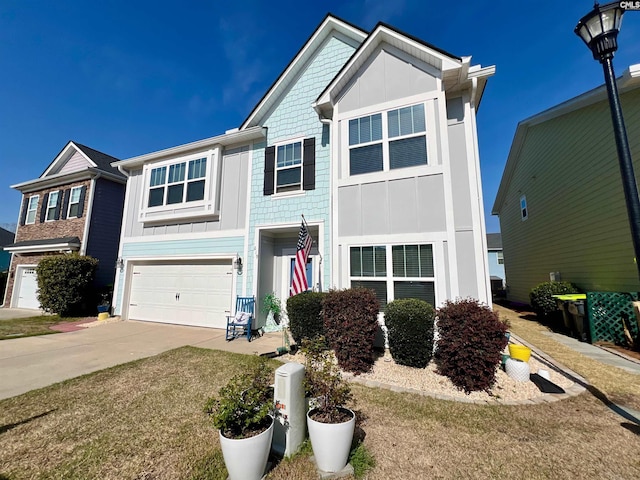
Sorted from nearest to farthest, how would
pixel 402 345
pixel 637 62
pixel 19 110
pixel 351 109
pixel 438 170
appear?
pixel 402 345 → pixel 438 170 → pixel 637 62 → pixel 351 109 → pixel 19 110

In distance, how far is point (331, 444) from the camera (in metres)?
2.46

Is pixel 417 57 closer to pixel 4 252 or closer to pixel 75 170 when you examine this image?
pixel 75 170

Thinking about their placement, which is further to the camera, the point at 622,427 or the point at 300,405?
the point at 622,427

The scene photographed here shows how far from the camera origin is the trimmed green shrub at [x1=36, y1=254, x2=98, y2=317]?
10953 mm

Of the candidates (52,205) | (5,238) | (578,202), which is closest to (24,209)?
(52,205)

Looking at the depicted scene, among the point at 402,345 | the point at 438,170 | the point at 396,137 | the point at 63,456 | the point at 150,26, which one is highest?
the point at 150,26

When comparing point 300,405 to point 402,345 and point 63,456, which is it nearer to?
point 63,456

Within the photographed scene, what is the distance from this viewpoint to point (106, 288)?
1238 cm

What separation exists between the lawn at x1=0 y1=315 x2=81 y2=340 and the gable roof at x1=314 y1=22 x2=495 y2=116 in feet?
36.4

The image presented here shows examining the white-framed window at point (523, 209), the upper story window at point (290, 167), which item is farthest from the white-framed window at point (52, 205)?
the white-framed window at point (523, 209)

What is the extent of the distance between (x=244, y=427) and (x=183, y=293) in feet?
28.2

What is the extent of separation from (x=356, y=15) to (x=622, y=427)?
11.8 meters

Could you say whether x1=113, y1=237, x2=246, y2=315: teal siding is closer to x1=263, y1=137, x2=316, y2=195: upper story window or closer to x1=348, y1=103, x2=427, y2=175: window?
x1=263, y1=137, x2=316, y2=195: upper story window

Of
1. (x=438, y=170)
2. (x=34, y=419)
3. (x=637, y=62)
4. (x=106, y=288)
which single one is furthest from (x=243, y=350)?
(x=637, y=62)
